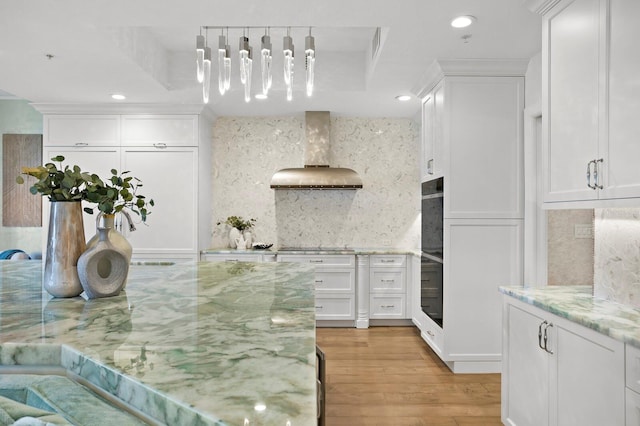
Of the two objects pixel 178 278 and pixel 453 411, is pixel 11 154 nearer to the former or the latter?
pixel 178 278

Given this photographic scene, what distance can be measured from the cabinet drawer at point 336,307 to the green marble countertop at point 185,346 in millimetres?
2884

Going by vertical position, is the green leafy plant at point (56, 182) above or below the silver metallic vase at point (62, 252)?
above

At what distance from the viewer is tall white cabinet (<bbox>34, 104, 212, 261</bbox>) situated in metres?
4.39

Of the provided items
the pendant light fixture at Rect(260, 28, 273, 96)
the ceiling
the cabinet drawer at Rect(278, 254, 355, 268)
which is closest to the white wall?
the ceiling

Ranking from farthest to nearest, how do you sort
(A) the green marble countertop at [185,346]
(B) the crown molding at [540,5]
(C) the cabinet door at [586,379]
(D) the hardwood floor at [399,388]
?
1. (D) the hardwood floor at [399,388]
2. (B) the crown molding at [540,5]
3. (C) the cabinet door at [586,379]
4. (A) the green marble countertop at [185,346]

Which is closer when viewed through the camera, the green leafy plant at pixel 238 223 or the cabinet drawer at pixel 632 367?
the cabinet drawer at pixel 632 367

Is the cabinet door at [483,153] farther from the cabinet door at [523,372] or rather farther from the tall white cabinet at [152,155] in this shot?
the tall white cabinet at [152,155]

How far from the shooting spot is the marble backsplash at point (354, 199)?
4.95m

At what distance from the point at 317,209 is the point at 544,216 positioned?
2.58 m

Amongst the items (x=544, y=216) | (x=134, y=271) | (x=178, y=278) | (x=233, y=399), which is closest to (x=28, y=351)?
(x=233, y=399)

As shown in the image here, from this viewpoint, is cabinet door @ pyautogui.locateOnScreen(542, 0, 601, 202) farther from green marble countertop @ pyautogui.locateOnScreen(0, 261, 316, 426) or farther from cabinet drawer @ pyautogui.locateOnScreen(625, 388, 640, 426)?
green marble countertop @ pyautogui.locateOnScreen(0, 261, 316, 426)

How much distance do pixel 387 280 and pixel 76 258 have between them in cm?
351

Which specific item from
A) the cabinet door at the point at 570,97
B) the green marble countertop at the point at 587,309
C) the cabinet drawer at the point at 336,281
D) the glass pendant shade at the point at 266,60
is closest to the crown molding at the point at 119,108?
the glass pendant shade at the point at 266,60

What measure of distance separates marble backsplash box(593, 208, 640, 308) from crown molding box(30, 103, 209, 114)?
12.4 feet
